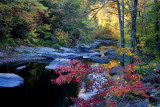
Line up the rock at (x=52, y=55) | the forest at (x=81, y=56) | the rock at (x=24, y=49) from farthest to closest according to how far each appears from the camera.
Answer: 1. the rock at (x=52, y=55)
2. the rock at (x=24, y=49)
3. the forest at (x=81, y=56)

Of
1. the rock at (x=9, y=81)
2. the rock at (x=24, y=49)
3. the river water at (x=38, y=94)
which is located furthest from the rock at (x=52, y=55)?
the rock at (x=9, y=81)

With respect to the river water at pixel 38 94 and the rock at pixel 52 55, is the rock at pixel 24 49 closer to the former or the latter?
the rock at pixel 52 55

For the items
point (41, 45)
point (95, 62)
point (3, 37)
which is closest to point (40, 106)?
point (95, 62)

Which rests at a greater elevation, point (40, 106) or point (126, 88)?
point (126, 88)

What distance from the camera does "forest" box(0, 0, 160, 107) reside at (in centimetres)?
500

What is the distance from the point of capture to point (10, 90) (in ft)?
24.9

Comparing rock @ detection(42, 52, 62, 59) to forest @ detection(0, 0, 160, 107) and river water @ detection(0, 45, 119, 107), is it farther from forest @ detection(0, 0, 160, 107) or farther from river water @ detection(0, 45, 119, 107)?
river water @ detection(0, 45, 119, 107)

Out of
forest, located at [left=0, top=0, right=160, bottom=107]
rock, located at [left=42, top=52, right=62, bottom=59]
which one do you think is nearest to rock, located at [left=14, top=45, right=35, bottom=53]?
forest, located at [left=0, top=0, right=160, bottom=107]

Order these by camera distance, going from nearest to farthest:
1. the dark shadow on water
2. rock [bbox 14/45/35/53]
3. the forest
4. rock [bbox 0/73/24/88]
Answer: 1. the forest
2. the dark shadow on water
3. rock [bbox 0/73/24/88]
4. rock [bbox 14/45/35/53]

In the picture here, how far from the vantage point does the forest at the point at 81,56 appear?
16.4 feet

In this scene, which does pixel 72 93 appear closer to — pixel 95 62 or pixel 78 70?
pixel 78 70

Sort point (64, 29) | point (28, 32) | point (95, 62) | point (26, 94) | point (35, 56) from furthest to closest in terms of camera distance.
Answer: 1. point (64, 29)
2. point (28, 32)
3. point (35, 56)
4. point (95, 62)
5. point (26, 94)

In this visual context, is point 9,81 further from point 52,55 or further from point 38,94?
point 52,55

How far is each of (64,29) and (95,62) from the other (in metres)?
11.0
